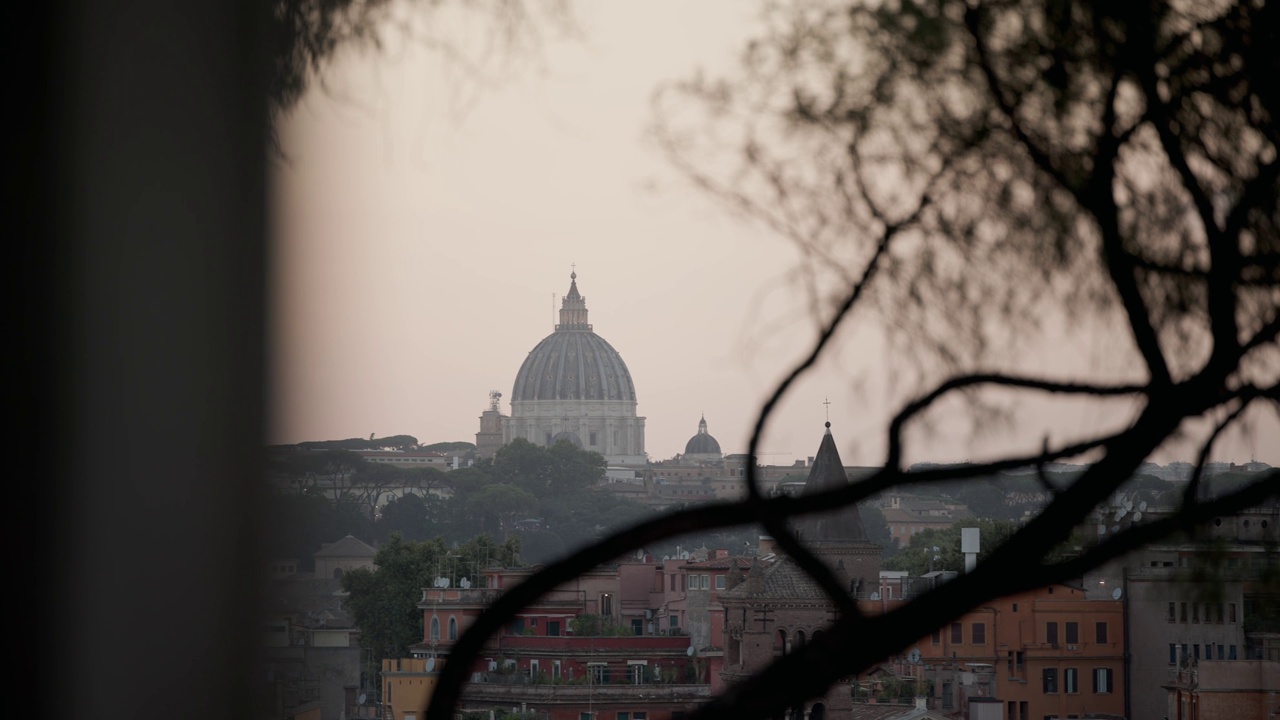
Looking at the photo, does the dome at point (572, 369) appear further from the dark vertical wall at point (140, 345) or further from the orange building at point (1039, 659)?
the dark vertical wall at point (140, 345)

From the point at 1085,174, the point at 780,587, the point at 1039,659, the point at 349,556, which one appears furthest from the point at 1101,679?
the point at 1085,174

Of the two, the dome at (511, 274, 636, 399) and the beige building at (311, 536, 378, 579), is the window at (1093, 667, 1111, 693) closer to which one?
the beige building at (311, 536, 378, 579)

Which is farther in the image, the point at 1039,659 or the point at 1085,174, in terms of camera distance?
the point at 1039,659

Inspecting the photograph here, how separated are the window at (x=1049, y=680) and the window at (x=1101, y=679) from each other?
2.32ft

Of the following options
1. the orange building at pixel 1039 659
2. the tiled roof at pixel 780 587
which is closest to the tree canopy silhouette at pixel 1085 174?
the orange building at pixel 1039 659

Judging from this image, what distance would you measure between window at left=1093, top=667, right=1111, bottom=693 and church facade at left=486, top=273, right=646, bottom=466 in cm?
7605

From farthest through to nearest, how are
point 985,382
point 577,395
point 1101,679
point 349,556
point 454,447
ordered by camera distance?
point 577,395 → point 454,447 → point 349,556 → point 1101,679 → point 985,382

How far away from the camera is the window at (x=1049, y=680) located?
1481 centimetres

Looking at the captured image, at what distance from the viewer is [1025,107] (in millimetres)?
1729

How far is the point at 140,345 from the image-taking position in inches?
76.3

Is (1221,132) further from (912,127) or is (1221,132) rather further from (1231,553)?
(1231,553)

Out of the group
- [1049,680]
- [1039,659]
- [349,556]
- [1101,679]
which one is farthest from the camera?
[349,556]

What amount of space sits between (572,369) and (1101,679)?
258 ft

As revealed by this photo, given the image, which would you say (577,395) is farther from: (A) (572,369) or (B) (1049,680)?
(B) (1049,680)
